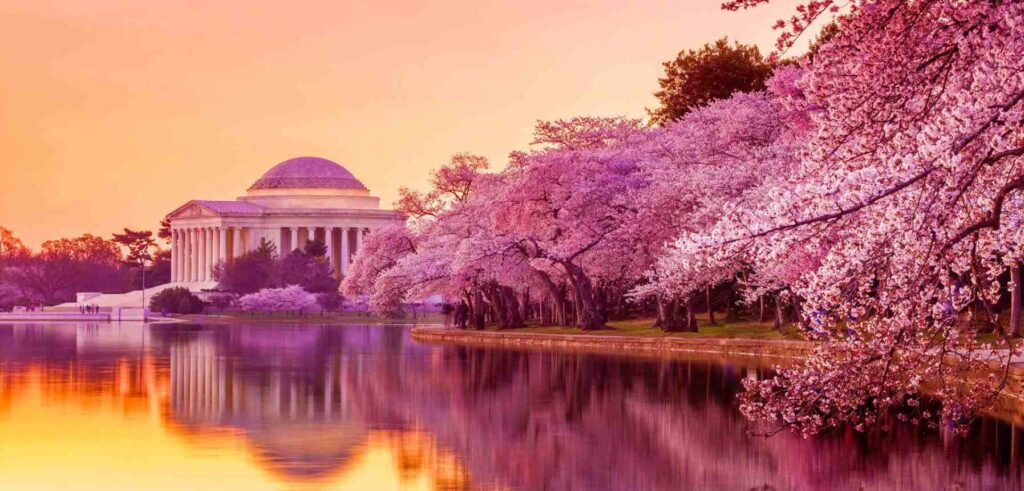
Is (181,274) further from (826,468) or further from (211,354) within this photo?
(826,468)

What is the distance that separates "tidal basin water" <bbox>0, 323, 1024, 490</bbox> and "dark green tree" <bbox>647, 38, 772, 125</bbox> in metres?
48.3

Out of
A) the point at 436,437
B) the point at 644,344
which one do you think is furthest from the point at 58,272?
the point at 436,437

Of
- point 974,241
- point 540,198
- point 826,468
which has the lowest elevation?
point 826,468

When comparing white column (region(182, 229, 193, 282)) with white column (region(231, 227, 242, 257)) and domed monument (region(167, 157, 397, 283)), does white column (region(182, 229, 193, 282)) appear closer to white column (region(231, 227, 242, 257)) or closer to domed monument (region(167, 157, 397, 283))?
domed monument (region(167, 157, 397, 283))

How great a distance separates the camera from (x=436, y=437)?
24.8m

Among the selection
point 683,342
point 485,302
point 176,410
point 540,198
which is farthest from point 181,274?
point 176,410

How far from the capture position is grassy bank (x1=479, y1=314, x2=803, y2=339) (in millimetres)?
56344

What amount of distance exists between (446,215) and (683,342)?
26.9 meters

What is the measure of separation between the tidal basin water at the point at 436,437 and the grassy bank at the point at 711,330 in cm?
1325

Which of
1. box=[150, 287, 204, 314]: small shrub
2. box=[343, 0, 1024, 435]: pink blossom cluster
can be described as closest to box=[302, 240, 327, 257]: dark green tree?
box=[150, 287, 204, 314]: small shrub

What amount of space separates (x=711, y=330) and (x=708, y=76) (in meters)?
30.6

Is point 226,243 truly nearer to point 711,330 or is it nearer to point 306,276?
point 306,276

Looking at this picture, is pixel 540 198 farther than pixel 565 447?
Yes

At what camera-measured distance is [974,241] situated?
14.5m
